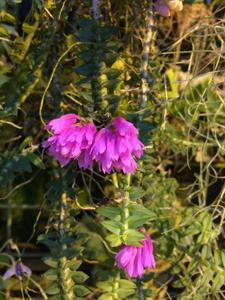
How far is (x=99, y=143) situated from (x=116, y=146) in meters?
0.03

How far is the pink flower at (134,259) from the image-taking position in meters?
1.09

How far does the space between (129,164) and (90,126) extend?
0.09 metres

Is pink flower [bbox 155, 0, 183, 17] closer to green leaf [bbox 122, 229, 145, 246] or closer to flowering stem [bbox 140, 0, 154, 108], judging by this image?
flowering stem [bbox 140, 0, 154, 108]

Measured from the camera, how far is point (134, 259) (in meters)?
1.10

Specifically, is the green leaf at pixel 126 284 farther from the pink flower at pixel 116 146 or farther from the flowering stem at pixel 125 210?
the pink flower at pixel 116 146

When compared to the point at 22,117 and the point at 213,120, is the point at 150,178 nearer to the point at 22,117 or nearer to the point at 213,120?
the point at 213,120

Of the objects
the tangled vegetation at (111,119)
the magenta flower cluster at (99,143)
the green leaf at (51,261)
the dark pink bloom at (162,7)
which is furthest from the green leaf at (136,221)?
the dark pink bloom at (162,7)

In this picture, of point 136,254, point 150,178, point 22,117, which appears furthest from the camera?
point 22,117

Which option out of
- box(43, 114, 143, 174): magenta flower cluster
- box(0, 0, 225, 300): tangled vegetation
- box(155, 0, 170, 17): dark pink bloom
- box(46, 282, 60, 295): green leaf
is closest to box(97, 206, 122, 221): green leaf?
box(0, 0, 225, 300): tangled vegetation

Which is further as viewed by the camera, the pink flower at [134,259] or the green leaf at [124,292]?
the green leaf at [124,292]

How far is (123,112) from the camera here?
3.90ft

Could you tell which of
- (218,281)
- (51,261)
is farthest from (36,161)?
(218,281)

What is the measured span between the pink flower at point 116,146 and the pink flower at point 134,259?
0.54 ft

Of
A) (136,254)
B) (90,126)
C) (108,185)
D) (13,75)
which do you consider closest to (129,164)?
(90,126)
